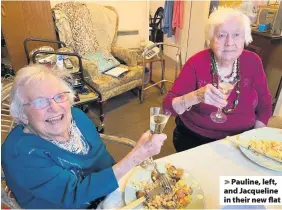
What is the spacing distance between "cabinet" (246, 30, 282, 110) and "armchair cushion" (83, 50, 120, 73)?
1559 mm

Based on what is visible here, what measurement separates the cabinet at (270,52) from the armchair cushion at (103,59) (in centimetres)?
156

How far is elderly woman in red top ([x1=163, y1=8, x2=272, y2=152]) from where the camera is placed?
1.29 meters

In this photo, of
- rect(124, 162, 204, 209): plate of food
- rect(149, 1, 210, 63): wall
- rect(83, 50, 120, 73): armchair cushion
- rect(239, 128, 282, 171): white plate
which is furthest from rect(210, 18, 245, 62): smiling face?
rect(149, 1, 210, 63): wall

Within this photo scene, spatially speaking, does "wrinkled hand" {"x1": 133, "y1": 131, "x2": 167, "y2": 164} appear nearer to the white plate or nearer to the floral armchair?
the white plate

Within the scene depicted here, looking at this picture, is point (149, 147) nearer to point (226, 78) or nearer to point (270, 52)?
point (226, 78)

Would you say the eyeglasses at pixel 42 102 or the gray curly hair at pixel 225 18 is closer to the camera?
the eyeglasses at pixel 42 102

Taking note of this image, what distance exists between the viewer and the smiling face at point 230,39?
128cm

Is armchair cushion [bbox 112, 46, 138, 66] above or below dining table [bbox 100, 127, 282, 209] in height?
below

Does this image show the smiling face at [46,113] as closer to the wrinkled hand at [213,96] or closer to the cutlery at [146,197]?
the cutlery at [146,197]

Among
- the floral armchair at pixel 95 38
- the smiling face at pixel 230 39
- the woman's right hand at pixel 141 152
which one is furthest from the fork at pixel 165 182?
the floral armchair at pixel 95 38

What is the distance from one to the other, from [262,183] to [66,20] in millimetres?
2614

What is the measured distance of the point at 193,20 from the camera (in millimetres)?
3965

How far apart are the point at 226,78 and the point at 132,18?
8.31ft

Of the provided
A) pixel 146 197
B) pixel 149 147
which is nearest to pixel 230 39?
pixel 149 147
